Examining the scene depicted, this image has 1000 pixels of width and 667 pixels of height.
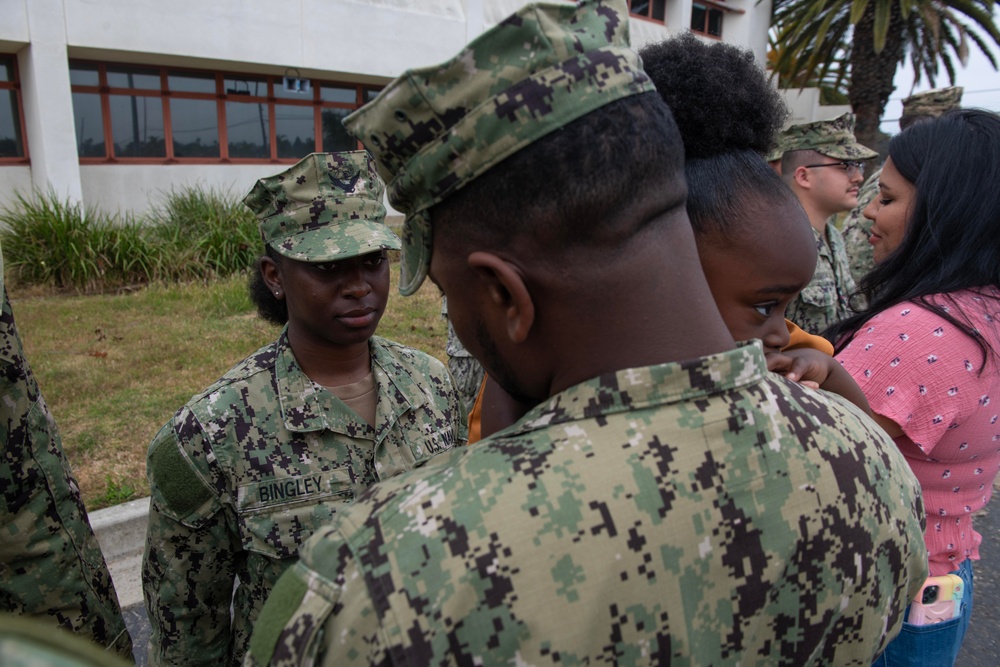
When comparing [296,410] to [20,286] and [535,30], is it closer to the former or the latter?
[535,30]

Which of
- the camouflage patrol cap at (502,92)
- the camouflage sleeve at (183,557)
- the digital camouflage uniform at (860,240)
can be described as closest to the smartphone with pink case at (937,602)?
the camouflage patrol cap at (502,92)

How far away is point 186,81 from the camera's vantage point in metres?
11.9

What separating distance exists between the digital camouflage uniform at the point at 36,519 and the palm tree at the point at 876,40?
13.5 m

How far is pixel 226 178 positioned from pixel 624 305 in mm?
12664

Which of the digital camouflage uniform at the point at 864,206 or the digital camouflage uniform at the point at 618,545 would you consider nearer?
the digital camouflage uniform at the point at 618,545

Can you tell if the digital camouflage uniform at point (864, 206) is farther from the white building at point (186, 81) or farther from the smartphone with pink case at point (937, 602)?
the white building at point (186, 81)

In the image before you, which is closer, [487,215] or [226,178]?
[487,215]

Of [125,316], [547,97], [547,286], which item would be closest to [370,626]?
[547,286]

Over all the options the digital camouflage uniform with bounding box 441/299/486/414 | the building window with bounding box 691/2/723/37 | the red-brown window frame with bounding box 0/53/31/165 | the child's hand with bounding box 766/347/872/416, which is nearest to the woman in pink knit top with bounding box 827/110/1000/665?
the child's hand with bounding box 766/347/872/416

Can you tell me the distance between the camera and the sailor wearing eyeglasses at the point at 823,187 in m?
3.62

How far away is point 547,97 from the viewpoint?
32.5 inches

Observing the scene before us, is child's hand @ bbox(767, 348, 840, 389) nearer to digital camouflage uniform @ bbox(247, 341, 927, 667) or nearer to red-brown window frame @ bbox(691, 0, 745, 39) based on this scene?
digital camouflage uniform @ bbox(247, 341, 927, 667)

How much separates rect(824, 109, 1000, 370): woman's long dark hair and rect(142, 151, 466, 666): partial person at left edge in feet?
4.44

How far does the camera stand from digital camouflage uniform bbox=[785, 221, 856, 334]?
141 inches
